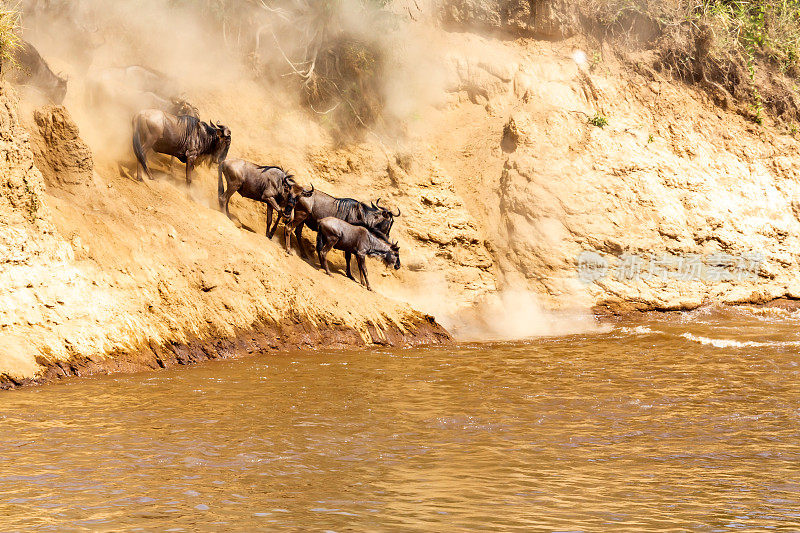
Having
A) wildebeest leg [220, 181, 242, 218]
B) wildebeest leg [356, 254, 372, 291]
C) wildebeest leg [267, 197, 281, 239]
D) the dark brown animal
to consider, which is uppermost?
the dark brown animal

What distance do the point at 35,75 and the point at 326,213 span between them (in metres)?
5.18

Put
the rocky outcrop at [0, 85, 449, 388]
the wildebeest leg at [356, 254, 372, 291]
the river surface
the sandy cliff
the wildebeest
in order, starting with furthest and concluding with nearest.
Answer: the wildebeest leg at [356, 254, 372, 291] → the wildebeest → the sandy cliff → the rocky outcrop at [0, 85, 449, 388] → the river surface

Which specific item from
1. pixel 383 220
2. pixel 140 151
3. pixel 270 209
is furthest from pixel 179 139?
pixel 383 220

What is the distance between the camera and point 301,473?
5.68 metres

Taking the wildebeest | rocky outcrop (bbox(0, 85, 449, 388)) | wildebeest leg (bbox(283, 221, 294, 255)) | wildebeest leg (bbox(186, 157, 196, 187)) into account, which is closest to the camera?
rocky outcrop (bbox(0, 85, 449, 388))

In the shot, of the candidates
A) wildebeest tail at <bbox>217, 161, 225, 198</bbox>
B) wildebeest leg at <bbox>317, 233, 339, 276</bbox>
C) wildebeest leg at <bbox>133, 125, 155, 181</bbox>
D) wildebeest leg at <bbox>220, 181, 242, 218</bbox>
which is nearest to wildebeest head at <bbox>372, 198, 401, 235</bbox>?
wildebeest leg at <bbox>317, 233, 339, 276</bbox>

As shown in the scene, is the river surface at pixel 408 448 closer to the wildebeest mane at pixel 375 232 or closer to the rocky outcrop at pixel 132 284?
the rocky outcrop at pixel 132 284

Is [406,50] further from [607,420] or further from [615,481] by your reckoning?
[615,481]

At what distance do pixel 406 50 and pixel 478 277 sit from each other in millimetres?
5815

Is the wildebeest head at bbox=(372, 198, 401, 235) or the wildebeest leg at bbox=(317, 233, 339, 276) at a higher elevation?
the wildebeest head at bbox=(372, 198, 401, 235)

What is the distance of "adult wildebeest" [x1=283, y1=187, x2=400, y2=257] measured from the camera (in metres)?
14.5

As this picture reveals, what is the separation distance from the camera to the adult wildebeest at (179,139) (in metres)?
13.4

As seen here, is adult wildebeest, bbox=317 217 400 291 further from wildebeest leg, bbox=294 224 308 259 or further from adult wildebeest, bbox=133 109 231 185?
adult wildebeest, bbox=133 109 231 185

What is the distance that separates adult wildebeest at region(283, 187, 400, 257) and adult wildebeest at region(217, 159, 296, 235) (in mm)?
202
